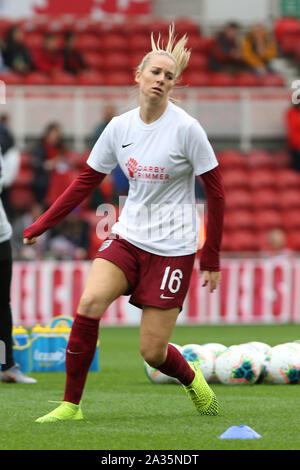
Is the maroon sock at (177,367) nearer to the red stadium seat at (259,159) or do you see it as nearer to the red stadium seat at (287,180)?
the red stadium seat at (287,180)

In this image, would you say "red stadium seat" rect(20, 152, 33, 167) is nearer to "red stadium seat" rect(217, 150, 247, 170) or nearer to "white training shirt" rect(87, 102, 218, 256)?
"red stadium seat" rect(217, 150, 247, 170)

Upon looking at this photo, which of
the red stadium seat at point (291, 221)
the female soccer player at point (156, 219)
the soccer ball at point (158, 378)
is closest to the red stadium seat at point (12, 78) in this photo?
the red stadium seat at point (291, 221)

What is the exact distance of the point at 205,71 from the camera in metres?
23.4

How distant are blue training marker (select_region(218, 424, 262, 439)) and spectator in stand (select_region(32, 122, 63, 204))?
12706 mm

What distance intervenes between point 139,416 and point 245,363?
6.91 ft

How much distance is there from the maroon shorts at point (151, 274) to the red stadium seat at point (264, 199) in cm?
1421

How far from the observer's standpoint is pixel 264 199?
70.0 feet

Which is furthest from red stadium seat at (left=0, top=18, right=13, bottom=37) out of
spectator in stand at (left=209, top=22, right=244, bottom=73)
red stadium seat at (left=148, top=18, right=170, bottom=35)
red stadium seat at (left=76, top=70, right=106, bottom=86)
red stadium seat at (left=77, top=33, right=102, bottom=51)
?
spectator in stand at (left=209, top=22, right=244, bottom=73)

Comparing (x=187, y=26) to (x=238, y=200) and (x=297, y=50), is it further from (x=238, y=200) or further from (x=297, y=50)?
(x=238, y=200)

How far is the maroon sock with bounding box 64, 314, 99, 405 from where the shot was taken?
684 centimetres

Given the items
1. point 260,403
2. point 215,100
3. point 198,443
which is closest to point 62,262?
point 215,100

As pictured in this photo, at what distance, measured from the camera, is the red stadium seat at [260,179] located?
21.5 m

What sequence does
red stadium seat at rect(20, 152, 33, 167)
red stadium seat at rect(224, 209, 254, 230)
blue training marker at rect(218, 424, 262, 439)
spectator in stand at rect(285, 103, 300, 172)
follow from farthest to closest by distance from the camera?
spectator in stand at rect(285, 103, 300, 172), red stadium seat at rect(224, 209, 254, 230), red stadium seat at rect(20, 152, 33, 167), blue training marker at rect(218, 424, 262, 439)
